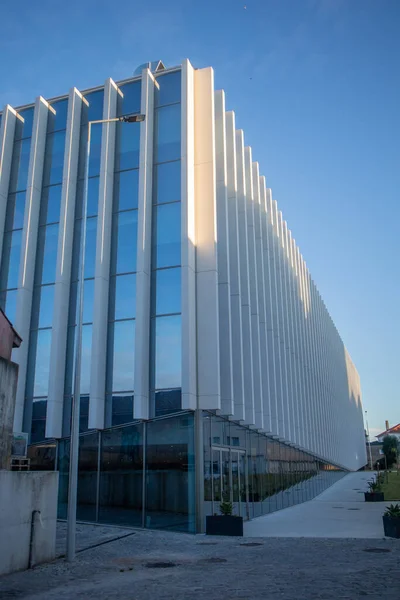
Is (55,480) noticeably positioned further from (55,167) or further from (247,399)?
(55,167)

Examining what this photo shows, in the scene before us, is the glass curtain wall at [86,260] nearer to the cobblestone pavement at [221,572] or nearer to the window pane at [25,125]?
the window pane at [25,125]

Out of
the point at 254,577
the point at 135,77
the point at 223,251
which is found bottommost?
the point at 254,577

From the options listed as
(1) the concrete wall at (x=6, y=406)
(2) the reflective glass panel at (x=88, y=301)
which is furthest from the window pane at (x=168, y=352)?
(1) the concrete wall at (x=6, y=406)

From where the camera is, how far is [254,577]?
37.4ft

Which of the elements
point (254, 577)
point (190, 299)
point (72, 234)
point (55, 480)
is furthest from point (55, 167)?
point (254, 577)

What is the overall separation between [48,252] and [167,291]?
685cm

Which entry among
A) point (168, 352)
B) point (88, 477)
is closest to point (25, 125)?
point (168, 352)

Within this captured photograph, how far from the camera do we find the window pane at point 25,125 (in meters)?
27.5

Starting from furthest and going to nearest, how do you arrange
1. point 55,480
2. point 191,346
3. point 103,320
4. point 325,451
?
point 325,451, point 103,320, point 191,346, point 55,480

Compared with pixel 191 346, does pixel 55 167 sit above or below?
above

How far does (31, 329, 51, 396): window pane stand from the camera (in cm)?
2345

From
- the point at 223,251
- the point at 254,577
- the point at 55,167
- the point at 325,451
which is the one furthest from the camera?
the point at 325,451

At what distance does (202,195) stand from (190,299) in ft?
15.6

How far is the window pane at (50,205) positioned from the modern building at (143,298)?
0.07 metres
